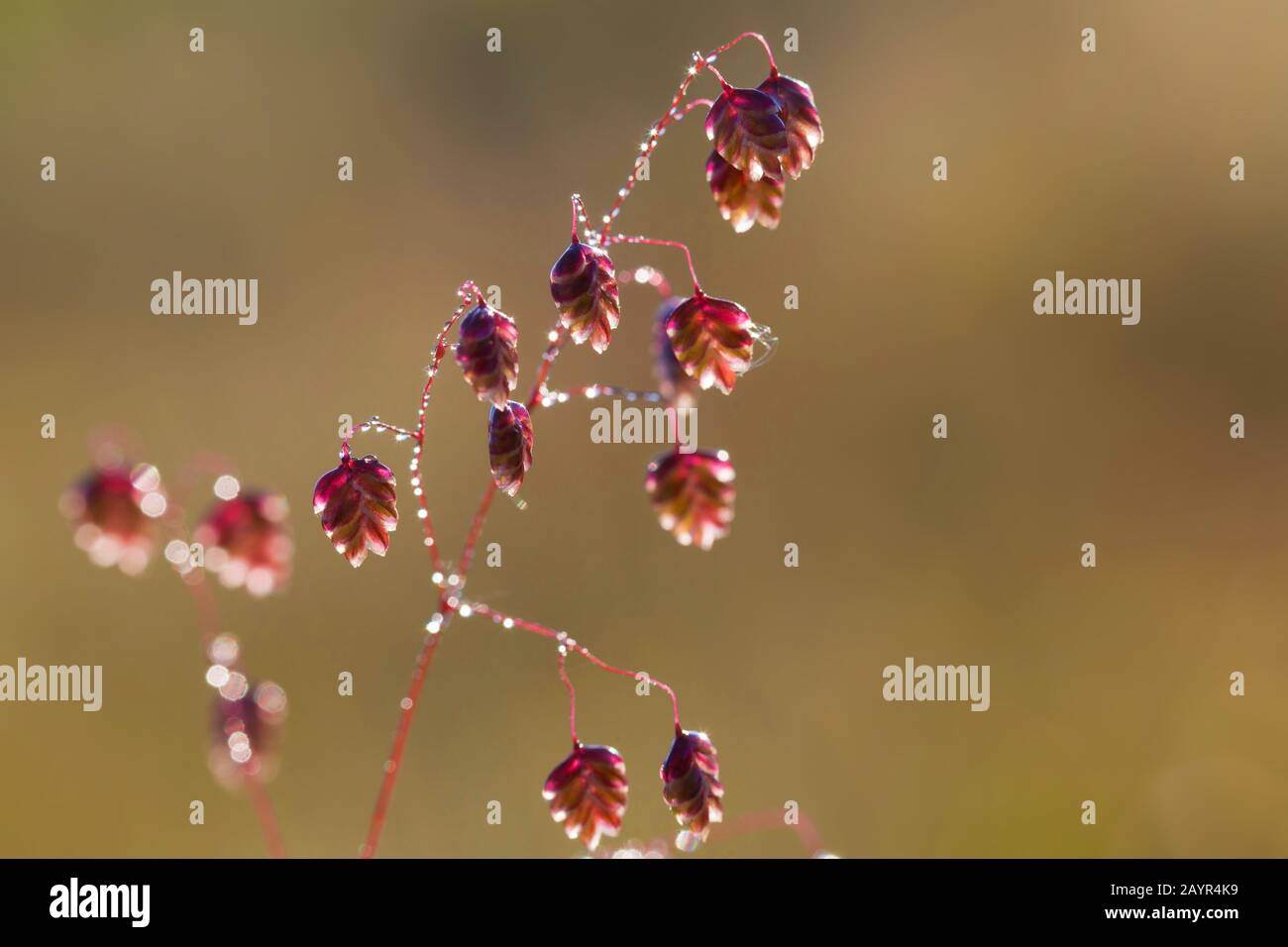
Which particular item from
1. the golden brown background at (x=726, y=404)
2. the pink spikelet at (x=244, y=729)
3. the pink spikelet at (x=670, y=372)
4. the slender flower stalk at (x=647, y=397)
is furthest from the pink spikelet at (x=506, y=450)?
the golden brown background at (x=726, y=404)

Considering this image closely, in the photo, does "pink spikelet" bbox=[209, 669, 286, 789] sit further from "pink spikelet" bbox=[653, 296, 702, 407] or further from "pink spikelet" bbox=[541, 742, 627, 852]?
"pink spikelet" bbox=[653, 296, 702, 407]

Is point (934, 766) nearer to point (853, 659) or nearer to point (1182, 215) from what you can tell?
point (853, 659)

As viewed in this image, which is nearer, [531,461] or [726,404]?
[531,461]

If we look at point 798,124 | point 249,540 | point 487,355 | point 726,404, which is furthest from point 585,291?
point 726,404

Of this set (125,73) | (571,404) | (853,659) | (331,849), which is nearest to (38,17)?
(125,73)

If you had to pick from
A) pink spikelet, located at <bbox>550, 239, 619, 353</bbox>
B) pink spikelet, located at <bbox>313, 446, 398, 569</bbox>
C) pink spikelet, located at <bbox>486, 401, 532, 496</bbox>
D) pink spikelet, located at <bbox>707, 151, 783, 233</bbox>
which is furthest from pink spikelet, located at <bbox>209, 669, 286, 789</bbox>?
pink spikelet, located at <bbox>707, 151, 783, 233</bbox>

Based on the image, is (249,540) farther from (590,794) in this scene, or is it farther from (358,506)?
(590,794)
